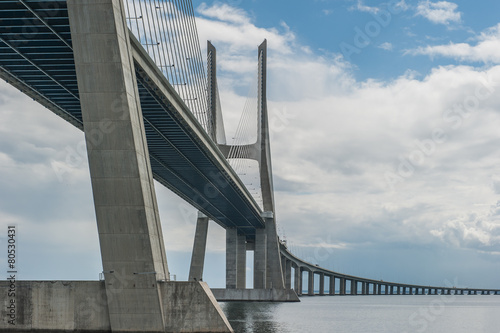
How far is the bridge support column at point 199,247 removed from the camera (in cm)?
9406

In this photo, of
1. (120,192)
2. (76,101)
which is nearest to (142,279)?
(120,192)

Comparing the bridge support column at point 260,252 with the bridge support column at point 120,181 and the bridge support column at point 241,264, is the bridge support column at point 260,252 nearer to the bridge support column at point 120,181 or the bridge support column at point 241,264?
the bridge support column at point 241,264

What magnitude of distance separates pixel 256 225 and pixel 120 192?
68.1 metres

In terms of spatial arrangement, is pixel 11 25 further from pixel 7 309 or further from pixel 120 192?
pixel 7 309

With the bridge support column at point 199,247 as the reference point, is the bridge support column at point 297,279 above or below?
below

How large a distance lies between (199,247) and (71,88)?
62.1 meters

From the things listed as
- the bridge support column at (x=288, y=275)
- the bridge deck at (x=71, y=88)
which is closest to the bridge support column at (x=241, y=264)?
the bridge support column at (x=288, y=275)

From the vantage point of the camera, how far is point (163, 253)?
28.4 m

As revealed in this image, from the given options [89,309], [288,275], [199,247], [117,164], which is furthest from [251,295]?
[117,164]

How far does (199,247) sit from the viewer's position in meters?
94.8

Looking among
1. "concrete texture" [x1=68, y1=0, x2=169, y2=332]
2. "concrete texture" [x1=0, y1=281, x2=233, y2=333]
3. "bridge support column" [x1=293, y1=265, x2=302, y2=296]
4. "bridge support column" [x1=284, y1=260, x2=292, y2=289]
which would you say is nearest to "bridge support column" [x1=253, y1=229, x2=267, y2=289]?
"bridge support column" [x1=284, y1=260, x2=292, y2=289]

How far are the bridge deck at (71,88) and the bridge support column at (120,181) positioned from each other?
6.26 ft

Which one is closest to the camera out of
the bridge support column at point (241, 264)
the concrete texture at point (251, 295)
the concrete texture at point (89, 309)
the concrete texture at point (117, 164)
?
the concrete texture at point (117, 164)

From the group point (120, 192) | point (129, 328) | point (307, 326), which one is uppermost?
point (120, 192)
